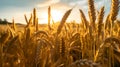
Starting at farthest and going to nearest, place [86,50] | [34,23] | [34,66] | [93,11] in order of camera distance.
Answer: [34,23] < [86,50] < [34,66] < [93,11]

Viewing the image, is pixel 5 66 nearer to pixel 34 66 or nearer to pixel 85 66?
pixel 34 66

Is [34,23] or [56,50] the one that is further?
[34,23]

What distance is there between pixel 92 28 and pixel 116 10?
206 millimetres

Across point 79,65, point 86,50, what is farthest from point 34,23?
point 79,65

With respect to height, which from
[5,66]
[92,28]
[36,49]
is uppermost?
[92,28]

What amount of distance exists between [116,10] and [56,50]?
1.77 ft

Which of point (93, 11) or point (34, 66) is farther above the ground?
point (93, 11)

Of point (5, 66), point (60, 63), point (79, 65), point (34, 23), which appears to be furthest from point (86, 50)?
point (79, 65)

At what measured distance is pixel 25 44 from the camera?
6.87 ft

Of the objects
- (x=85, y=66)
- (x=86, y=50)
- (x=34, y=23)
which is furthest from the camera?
(x=34, y=23)

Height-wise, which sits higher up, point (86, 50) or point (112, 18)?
point (112, 18)

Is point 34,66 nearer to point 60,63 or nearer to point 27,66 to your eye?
point 27,66

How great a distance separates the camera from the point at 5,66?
2.18 meters

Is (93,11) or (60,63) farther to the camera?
(60,63)
